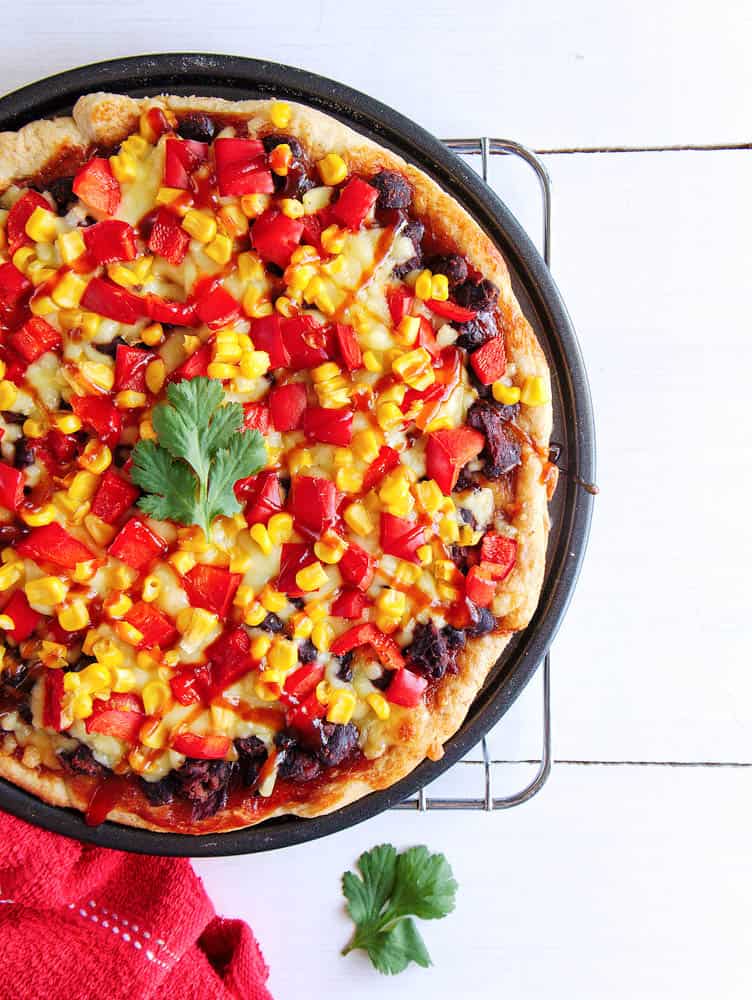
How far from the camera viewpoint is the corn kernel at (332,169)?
2867mm

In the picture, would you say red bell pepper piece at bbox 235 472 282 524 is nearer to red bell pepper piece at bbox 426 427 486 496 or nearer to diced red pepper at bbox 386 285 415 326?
red bell pepper piece at bbox 426 427 486 496

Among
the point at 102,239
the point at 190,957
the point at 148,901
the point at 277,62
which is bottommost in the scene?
the point at 190,957

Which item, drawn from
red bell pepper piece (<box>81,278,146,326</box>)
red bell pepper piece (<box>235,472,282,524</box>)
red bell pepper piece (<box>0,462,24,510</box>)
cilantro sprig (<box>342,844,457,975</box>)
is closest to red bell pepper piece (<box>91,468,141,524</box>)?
red bell pepper piece (<box>0,462,24,510</box>)

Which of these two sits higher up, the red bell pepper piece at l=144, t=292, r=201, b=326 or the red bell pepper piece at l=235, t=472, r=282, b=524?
the red bell pepper piece at l=144, t=292, r=201, b=326

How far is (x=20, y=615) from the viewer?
2.86 metres

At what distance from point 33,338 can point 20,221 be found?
35 cm

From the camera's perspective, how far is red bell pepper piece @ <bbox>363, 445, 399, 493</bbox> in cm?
286

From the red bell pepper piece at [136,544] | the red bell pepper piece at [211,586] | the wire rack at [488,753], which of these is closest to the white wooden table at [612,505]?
the wire rack at [488,753]

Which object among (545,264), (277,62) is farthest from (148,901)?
(277,62)

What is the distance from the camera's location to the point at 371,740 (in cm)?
292

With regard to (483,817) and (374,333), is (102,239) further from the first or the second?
(483,817)

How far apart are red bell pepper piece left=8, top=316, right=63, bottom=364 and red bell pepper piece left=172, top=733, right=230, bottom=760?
1.15 meters

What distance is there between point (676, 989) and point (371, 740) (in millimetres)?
1647

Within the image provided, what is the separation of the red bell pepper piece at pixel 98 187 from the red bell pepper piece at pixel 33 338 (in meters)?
0.36
